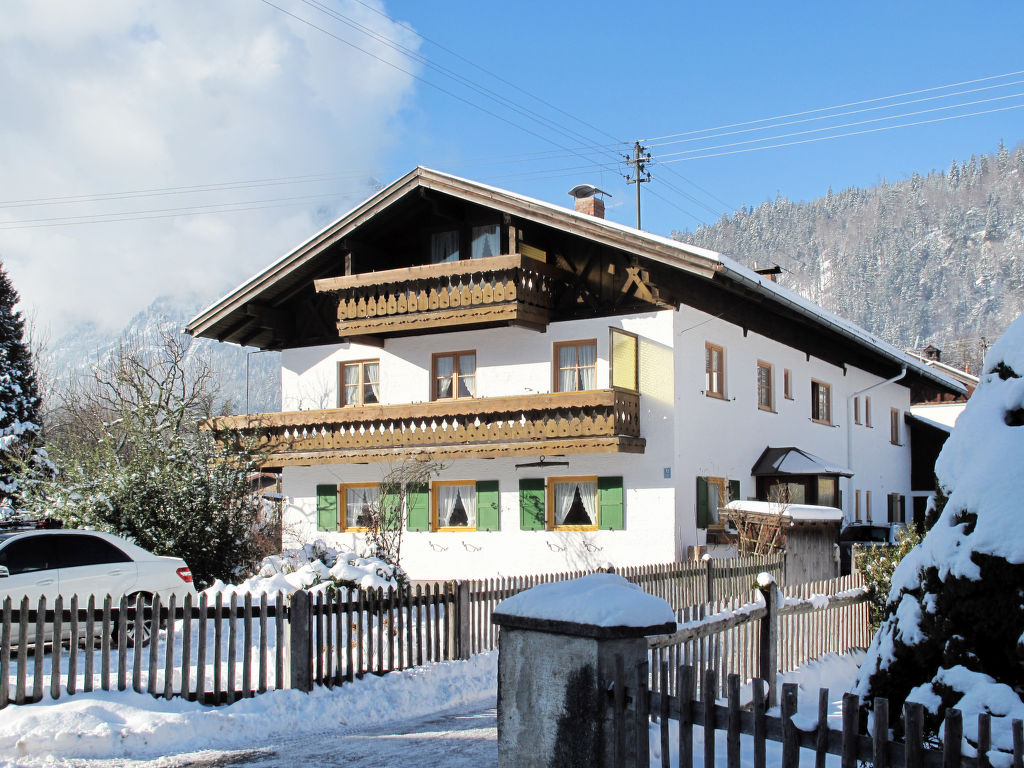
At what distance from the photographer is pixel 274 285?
26.3 meters

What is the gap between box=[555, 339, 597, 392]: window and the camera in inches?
921

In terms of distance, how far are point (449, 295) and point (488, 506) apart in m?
5.01

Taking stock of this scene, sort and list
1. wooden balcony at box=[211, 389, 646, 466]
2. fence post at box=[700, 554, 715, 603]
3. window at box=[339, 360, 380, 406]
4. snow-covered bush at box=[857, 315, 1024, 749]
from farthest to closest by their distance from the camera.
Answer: window at box=[339, 360, 380, 406] < wooden balcony at box=[211, 389, 646, 466] < fence post at box=[700, 554, 715, 603] < snow-covered bush at box=[857, 315, 1024, 749]

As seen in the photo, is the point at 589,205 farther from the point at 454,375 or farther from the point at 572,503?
the point at 572,503

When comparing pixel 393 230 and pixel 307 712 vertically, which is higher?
pixel 393 230

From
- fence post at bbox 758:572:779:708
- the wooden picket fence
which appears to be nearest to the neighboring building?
fence post at bbox 758:572:779:708

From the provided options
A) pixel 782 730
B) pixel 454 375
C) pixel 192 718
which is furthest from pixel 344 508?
pixel 782 730

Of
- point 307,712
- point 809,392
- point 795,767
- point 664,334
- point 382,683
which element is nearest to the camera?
point 795,767

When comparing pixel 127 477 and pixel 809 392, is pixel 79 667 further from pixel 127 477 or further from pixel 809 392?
pixel 809 392

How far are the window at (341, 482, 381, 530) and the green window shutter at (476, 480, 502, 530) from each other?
281 centimetres

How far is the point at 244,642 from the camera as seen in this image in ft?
33.1

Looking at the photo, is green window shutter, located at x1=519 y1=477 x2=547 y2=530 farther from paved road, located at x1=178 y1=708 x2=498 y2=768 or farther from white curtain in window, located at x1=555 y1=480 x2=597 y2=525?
paved road, located at x1=178 y1=708 x2=498 y2=768

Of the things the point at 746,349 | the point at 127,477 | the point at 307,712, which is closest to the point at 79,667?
the point at 307,712

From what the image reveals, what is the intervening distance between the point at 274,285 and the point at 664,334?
1013cm
